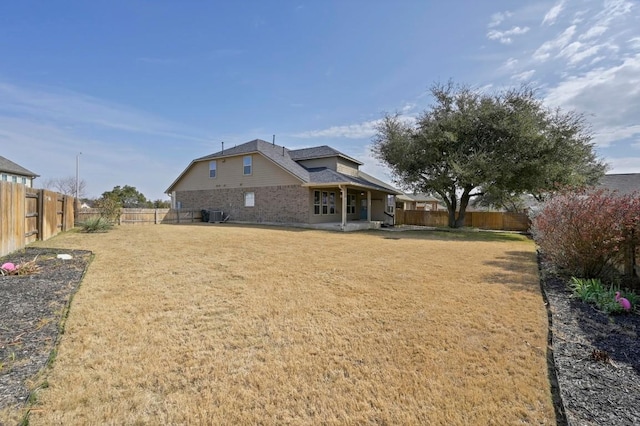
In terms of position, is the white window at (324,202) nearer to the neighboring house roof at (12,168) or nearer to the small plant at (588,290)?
the small plant at (588,290)

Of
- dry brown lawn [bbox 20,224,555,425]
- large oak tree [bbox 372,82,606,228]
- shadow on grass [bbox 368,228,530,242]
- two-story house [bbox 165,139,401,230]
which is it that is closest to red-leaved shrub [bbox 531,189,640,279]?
dry brown lawn [bbox 20,224,555,425]

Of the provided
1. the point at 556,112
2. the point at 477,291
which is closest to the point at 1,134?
the point at 477,291

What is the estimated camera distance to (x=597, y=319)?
4344mm

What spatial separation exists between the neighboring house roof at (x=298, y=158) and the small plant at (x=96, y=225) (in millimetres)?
9979

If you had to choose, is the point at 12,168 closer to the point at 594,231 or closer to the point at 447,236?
the point at 447,236

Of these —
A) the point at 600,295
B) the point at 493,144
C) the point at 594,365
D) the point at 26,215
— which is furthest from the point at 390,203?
the point at 594,365

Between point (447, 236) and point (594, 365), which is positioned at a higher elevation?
point (447, 236)

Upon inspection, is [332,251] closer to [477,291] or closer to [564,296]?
[477,291]

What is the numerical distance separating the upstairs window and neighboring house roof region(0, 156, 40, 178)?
22.1 metres

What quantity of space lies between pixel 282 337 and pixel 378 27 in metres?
11.9

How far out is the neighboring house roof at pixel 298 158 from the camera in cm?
1891

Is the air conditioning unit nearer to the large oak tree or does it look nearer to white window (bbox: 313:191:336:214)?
white window (bbox: 313:191:336:214)

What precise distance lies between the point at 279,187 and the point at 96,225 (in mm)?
10256

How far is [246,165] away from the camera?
2128 cm
